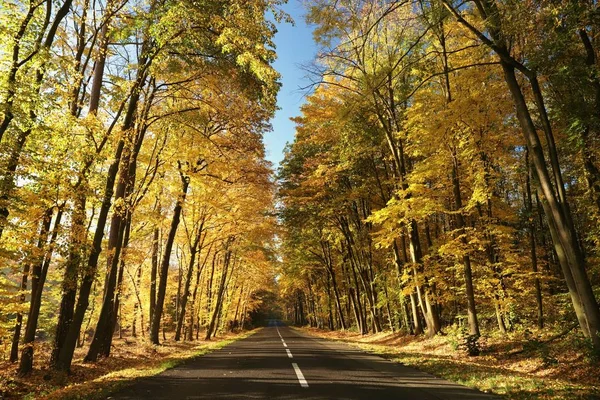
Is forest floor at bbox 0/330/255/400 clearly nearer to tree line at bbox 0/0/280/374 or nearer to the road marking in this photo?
tree line at bbox 0/0/280/374

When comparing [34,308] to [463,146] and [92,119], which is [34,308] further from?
[463,146]

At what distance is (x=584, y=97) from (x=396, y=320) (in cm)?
2586

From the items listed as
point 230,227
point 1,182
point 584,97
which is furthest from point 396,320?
point 1,182

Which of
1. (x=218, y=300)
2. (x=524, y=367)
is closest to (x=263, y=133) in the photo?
(x=524, y=367)

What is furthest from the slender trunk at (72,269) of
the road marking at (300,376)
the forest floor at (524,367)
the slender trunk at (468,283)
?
the slender trunk at (468,283)

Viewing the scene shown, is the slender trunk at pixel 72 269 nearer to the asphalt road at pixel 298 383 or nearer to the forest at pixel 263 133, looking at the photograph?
the forest at pixel 263 133

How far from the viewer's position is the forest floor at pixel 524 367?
6.82 meters

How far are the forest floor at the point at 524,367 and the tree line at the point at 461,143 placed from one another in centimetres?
79

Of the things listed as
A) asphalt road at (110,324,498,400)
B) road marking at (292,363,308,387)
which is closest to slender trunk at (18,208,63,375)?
asphalt road at (110,324,498,400)

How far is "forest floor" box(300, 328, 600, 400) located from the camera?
6820 millimetres

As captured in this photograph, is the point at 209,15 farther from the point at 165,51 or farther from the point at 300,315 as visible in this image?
the point at 300,315

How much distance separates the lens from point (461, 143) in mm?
14773

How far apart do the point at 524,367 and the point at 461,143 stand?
27.2ft

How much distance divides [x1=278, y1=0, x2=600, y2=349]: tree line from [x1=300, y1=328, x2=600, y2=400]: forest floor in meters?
0.79
